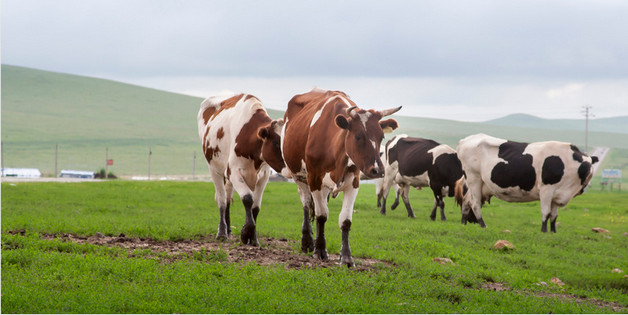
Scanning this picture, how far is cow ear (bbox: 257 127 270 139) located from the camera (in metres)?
11.8

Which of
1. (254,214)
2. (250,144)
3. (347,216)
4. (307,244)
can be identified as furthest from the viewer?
(254,214)

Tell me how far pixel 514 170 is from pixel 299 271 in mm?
12464

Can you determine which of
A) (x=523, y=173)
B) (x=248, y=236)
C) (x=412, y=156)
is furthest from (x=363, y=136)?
(x=412, y=156)

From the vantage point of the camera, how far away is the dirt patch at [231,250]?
10586 mm

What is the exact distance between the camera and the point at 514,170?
20.3 metres

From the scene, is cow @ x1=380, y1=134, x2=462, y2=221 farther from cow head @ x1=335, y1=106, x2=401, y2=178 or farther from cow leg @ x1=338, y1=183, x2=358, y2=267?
cow head @ x1=335, y1=106, x2=401, y2=178

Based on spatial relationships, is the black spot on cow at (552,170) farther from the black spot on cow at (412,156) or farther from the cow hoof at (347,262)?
the cow hoof at (347,262)

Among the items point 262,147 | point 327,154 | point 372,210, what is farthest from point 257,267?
point 372,210

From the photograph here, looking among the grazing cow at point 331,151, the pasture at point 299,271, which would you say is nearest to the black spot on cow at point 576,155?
the pasture at point 299,271

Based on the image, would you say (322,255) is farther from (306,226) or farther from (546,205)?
(546,205)

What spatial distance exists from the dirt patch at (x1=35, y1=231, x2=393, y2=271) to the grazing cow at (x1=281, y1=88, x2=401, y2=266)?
0.42m

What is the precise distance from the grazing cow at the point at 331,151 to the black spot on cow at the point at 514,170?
10268 millimetres

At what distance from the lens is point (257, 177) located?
40.9 feet

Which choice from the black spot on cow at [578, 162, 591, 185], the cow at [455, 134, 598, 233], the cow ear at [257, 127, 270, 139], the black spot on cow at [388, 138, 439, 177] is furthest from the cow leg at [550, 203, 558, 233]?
the cow ear at [257, 127, 270, 139]
